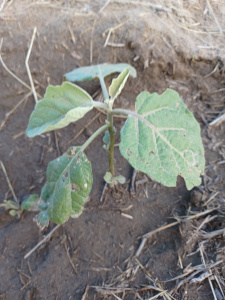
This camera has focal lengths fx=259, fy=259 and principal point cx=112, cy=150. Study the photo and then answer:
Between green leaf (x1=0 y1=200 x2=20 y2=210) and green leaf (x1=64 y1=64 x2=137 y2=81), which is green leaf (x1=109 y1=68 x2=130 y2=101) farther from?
green leaf (x1=0 y1=200 x2=20 y2=210)

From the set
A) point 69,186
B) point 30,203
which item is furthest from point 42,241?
point 69,186

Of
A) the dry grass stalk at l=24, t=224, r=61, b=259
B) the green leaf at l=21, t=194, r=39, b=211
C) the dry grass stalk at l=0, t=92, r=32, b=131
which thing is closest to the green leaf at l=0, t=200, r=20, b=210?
the green leaf at l=21, t=194, r=39, b=211

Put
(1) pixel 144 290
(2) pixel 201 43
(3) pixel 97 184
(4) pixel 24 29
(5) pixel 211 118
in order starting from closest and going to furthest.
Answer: (1) pixel 144 290
(3) pixel 97 184
(5) pixel 211 118
(2) pixel 201 43
(4) pixel 24 29

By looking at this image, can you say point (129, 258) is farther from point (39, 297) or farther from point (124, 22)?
point (124, 22)

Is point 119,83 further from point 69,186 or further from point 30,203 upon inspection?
point 30,203

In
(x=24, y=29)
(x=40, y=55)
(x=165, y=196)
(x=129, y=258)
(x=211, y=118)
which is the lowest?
(x=129, y=258)

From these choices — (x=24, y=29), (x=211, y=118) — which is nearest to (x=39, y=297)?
(x=211, y=118)

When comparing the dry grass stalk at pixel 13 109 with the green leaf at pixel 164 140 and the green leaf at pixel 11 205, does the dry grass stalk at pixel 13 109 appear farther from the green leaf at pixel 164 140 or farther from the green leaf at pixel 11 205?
the green leaf at pixel 164 140
